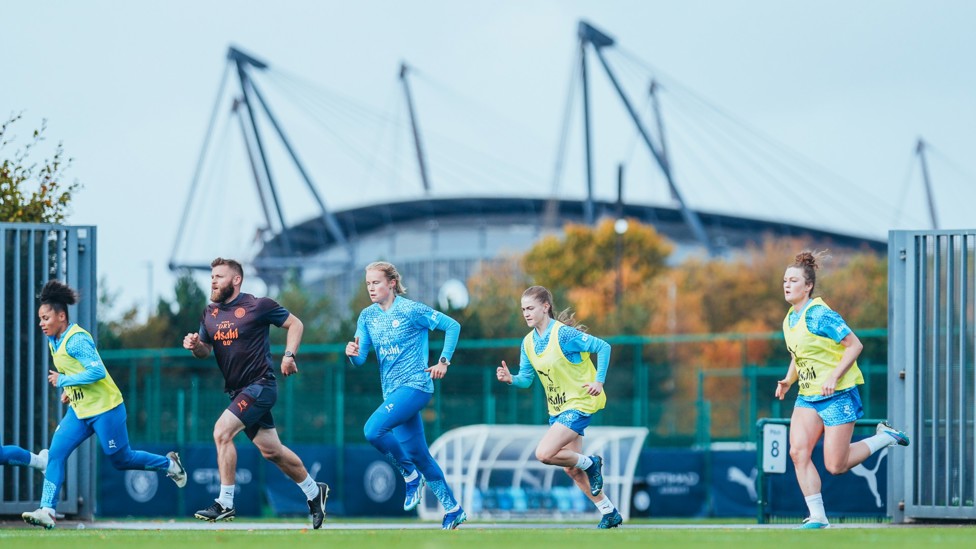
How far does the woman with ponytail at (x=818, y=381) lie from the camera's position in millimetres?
11930

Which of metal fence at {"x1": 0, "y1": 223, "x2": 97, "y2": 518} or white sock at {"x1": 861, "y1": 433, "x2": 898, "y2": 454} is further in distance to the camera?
metal fence at {"x1": 0, "y1": 223, "x2": 97, "y2": 518}

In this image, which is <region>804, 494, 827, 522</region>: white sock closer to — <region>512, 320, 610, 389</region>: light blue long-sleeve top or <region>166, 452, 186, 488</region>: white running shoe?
<region>512, 320, 610, 389</region>: light blue long-sleeve top

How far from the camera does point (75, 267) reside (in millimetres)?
14312

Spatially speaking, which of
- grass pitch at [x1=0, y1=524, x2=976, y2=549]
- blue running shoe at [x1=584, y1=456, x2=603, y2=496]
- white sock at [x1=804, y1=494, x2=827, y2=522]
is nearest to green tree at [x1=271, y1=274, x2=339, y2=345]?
blue running shoe at [x1=584, y1=456, x2=603, y2=496]

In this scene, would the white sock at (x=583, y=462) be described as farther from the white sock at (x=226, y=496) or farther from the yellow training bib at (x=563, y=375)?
the white sock at (x=226, y=496)

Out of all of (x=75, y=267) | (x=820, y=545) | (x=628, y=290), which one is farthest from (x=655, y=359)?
(x=820, y=545)

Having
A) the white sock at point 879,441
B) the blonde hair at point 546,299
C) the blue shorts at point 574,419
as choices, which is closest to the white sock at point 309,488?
the blue shorts at point 574,419

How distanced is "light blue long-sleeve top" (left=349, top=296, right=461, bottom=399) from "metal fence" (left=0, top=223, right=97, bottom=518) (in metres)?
3.10

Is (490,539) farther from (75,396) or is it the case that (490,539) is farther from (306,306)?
(306,306)

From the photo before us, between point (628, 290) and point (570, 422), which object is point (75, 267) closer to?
point (570, 422)

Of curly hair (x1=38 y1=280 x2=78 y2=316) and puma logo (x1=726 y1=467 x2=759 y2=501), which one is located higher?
curly hair (x1=38 y1=280 x2=78 y2=316)

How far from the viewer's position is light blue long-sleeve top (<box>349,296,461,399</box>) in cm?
1244

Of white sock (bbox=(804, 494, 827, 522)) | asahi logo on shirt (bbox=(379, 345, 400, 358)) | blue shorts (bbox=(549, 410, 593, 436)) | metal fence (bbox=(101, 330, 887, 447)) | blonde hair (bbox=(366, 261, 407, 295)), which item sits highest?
blonde hair (bbox=(366, 261, 407, 295))

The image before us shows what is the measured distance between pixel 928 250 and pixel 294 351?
5773 mm
